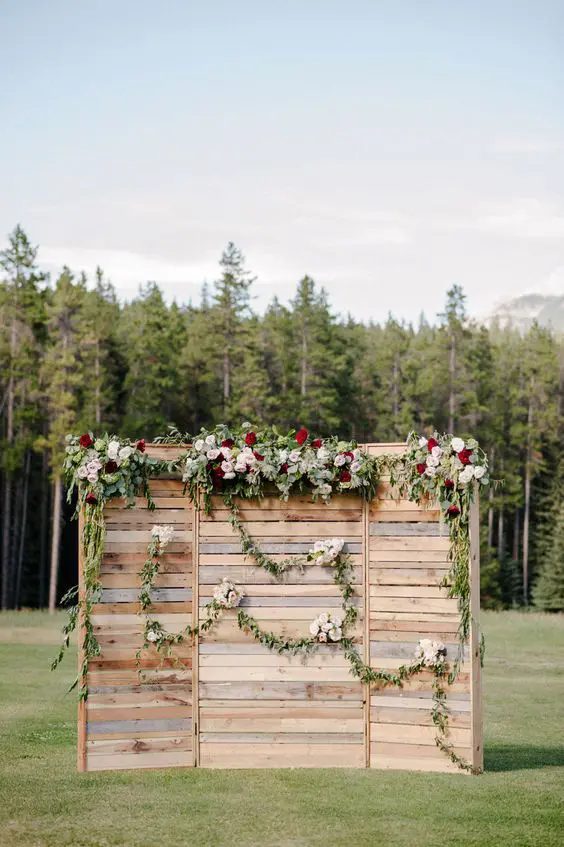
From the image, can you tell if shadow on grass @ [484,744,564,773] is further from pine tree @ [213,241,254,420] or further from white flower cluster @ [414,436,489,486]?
pine tree @ [213,241,254,420]

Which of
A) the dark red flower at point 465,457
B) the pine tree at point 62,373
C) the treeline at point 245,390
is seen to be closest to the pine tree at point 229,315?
Answer: the treeline at point 245,390

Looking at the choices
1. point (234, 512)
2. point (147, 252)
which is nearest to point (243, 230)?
point (147, 252)

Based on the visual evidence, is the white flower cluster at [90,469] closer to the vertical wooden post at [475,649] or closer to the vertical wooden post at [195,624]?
the vertical wooden post at [195,624]

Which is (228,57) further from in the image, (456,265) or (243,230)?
(456,265)

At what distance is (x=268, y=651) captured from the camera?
977 cm

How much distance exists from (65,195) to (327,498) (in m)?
41.0

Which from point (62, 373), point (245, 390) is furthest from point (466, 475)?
point (245, 390)

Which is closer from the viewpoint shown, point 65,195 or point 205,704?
point 205,704

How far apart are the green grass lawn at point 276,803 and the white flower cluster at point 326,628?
46.7 inches

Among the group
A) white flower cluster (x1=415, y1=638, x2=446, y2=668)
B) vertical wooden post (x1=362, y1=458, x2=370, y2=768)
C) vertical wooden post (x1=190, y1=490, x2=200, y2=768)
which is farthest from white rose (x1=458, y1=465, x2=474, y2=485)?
vertical wooden post (x1=190, y1=490, x2=200, y2=768)

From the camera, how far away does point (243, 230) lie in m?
58.0

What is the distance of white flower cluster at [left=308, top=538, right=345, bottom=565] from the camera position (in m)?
9.69

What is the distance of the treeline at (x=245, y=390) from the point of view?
42.4 meters

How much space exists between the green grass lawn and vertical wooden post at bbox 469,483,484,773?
27cm
